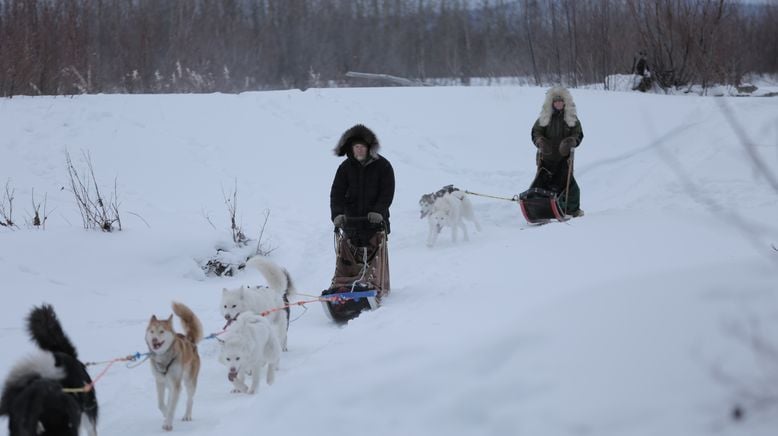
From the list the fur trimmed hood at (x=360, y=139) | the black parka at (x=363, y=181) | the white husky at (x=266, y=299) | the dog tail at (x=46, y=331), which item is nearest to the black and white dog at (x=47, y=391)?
the dog tail at (x=46, y=331)

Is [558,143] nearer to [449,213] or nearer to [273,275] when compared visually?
[449,213]

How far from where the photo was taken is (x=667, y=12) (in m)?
15.6

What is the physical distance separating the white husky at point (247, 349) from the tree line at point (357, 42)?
10929 mm

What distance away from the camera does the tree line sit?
15414 mm

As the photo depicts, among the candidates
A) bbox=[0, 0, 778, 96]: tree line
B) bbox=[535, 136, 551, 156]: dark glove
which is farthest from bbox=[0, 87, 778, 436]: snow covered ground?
bbox=[0, 0, 778, 96]: tree line

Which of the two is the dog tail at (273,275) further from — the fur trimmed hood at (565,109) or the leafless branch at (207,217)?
the fur trimmed hood at (565,109)

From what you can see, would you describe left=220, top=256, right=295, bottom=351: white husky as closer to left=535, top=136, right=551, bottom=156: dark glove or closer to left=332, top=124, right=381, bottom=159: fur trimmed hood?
left=332, top=124, right=381, bottom=159: fur trimmed hood

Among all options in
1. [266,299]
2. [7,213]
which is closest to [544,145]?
[266,299]

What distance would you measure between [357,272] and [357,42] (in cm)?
1944

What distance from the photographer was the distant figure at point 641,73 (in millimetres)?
16281

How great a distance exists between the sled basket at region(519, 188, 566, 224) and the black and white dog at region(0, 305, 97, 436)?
6181 millimetres

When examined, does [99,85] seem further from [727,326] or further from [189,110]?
[727,326]

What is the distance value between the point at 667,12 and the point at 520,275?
11.3m

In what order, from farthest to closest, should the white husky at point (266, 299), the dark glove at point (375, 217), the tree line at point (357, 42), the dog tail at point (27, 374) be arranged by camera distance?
the tree line at point (357, 42) < the dark glove at point (375, 217) < the white husky at point (266, 299) < the dog tail at point (27, 374)
